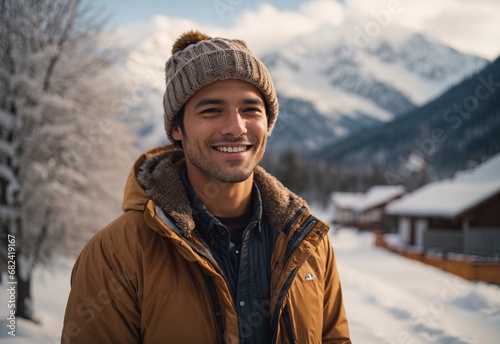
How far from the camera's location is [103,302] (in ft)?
6.25

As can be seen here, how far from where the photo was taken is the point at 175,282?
1985 millimetres

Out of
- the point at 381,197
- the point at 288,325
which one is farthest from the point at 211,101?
the point at 381,197

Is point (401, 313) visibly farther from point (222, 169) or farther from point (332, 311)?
point (222, 169)

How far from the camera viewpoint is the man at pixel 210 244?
1925 millimetres

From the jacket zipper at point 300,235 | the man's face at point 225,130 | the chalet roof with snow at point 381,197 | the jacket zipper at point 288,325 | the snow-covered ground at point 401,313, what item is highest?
the chalet roof with snow at point 381,197

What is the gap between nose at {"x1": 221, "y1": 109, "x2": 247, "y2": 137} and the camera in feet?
7.14

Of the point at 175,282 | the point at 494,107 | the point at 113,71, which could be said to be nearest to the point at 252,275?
the point at 175,282

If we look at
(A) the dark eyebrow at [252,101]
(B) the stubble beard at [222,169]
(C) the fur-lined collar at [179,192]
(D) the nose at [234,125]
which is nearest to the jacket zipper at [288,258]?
(C) the fur-lined collar at [179,192]

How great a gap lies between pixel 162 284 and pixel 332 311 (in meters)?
1.26

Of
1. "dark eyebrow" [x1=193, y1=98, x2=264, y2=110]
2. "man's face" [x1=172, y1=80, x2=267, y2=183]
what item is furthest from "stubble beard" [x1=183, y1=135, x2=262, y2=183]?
"dark eyebrow" [x1=193, y1=98, x2=264, y2=110]

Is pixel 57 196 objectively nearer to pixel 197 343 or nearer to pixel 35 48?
pixel 35 48

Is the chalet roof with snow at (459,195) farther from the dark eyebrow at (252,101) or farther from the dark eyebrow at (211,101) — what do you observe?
the dark eyebrow at (211,101)

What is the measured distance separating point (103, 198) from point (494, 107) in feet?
44.6

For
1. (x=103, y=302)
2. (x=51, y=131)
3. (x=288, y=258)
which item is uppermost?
(x=51, y=131)
